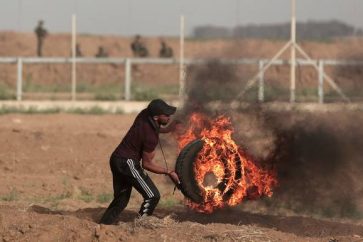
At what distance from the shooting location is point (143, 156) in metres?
10.4

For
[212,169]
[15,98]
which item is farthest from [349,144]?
[15,98]

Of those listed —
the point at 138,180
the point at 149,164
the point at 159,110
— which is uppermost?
the point at 159,110

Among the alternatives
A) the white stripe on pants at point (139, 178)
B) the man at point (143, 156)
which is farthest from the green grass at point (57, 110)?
the white stripe on pants at point (139, 178)

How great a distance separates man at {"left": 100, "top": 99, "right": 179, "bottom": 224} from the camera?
33.9 feet

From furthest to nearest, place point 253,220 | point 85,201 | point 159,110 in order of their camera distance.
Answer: point 85,201 < point 253,220 < point 159,110

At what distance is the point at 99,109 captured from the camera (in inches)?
1033

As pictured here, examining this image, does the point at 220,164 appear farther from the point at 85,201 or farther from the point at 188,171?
the point at 85,201

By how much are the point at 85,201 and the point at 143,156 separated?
4115mm

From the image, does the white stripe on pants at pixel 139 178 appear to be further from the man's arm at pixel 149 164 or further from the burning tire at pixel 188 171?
the burning tire at pixel 188 171

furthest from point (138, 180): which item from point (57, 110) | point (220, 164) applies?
point (57, 110)

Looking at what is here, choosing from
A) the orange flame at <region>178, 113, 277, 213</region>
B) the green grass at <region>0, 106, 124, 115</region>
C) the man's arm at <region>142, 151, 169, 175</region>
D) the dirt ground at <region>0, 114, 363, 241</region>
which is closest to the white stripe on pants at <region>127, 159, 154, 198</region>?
the man's arm at <region>142, 151, 169, 175</region>

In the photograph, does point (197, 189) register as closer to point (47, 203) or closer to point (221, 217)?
point (221, 217)

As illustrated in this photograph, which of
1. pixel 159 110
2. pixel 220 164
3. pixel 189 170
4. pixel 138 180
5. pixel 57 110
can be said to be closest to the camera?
pixel 159 110

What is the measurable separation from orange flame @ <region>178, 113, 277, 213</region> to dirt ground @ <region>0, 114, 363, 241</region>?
38 cm
